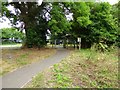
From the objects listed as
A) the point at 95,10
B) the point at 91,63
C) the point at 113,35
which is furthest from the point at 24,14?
the point at 91,63

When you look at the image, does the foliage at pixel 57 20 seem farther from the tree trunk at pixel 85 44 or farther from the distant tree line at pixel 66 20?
the tree trunk at pixel 85 44

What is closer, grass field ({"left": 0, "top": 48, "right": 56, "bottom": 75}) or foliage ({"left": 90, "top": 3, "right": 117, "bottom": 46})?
grass field ({"left": 0, "top": 48, "right": 56, "bottom": 75})

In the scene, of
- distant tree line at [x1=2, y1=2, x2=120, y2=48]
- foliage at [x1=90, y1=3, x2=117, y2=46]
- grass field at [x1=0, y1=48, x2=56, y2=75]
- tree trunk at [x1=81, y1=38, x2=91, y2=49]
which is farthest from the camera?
tree trunk at [x1=81, y1=38, x2=91, y2=49]

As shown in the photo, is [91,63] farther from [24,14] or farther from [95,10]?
[95,10]

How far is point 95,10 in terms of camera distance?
102 feet

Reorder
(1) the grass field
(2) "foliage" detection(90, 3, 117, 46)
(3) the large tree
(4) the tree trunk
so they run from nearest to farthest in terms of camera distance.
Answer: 1. (1) the grass field
2. (3) the large tree
3. (2) "foliage" detection(90, 3, 117, 46)
4. (4) the tree trunk

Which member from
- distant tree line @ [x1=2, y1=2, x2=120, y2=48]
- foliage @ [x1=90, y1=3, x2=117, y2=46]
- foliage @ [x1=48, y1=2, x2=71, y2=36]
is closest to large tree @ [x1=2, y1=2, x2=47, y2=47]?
distant tree line @ [x1=2, y1=2, x2=120, y2=48]

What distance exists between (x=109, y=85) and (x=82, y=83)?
1180 millimetres

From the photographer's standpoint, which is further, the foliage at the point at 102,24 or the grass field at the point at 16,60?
the foliage at the point at 102,24

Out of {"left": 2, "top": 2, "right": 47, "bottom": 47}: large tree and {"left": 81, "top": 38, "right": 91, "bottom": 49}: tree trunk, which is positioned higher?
{"left": 2, "top": 2, "right": 47, "bottom": 47}: large tree

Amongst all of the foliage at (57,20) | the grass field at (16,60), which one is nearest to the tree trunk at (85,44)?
the foliage at (57,20)

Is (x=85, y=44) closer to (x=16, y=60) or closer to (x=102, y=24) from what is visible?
(x=102, y=24)

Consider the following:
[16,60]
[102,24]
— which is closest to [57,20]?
[102,24]

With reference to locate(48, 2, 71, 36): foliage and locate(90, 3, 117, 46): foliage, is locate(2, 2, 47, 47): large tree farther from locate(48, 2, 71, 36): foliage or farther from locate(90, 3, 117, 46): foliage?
locate(90, 3, 117, 46): foliage
